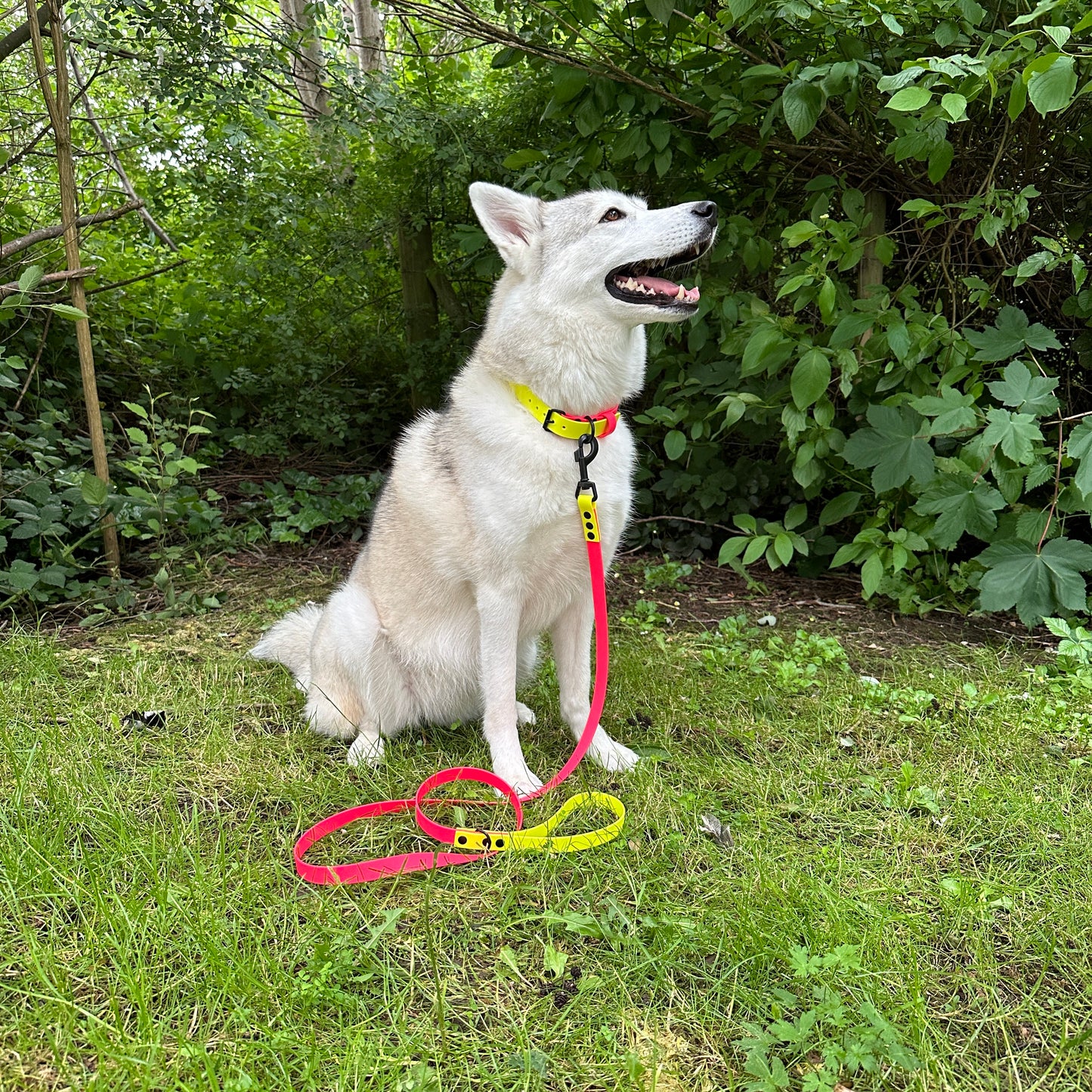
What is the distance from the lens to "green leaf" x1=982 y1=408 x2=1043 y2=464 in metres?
3.25

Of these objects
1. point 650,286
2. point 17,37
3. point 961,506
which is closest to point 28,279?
point 17,37

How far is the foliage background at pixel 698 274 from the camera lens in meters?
3.38

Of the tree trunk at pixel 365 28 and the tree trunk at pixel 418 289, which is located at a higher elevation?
the tree trunk at pixel 365 28

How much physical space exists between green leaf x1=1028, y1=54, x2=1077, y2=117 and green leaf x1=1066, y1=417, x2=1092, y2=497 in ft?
4.32

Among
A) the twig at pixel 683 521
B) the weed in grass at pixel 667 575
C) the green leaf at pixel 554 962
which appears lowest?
the weed in grass at pixel 667 575

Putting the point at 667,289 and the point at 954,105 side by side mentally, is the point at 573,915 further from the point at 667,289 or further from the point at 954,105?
the point at 954,105

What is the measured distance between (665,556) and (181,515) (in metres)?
2.82

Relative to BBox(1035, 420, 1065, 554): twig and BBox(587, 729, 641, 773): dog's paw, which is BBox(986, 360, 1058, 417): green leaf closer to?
BBox(1035, 420, 1065, 554): twig

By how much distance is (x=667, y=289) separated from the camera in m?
2.41

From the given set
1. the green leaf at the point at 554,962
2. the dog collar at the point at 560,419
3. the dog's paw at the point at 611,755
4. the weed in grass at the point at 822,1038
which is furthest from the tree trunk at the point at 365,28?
the weed in grass at the point at 822,1038

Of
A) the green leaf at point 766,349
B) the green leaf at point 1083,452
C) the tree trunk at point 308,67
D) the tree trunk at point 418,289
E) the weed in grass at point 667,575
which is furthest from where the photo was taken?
the tree trunk at point 418,289

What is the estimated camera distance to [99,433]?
12.7ft

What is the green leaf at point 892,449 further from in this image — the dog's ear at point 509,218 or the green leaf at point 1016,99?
the dog's ear at point 509,218

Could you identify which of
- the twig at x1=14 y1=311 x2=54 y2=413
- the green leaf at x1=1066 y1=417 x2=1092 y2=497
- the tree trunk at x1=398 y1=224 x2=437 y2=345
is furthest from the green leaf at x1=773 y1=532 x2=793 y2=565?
the twig at x1=14 y1=311 x2=54 y2=413
